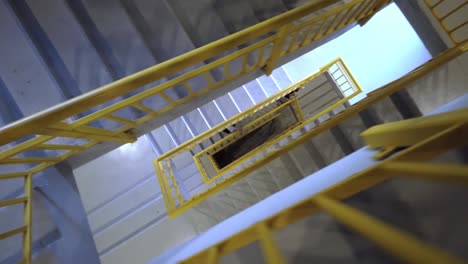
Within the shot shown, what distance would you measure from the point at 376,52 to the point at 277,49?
8.98ft

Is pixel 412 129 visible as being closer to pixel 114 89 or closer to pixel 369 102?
pixel 114 89

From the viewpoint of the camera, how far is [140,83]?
1312mm

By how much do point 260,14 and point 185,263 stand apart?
2.45 meters

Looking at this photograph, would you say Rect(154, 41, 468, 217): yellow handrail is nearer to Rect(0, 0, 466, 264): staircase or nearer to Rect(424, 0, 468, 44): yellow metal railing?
Rect(424, 0, 468, 44): yellow metal railing

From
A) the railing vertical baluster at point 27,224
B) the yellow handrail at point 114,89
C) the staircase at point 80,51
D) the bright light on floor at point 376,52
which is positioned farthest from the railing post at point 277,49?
the bright light on floor at point 376,52

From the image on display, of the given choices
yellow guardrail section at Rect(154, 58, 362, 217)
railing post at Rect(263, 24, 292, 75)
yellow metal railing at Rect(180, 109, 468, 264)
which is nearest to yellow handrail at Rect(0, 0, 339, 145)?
railing post at Rect(263, 24, 292, 75)

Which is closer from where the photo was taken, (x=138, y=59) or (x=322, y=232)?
(x=322, y=232)

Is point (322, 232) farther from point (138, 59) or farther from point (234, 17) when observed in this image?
point (234, 17)

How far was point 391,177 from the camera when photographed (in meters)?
0.90

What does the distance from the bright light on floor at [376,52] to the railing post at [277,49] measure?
7.85 feet

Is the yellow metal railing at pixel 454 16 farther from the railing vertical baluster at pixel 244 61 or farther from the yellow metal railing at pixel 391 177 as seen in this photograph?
the yellow metal railing at pixel 391 177

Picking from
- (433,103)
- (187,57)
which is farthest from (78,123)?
(433,103)

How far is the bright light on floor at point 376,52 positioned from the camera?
152 inches

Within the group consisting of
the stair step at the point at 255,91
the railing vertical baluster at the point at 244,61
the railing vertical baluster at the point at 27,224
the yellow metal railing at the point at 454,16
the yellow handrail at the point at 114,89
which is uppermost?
the stair step at the point at 255,91
